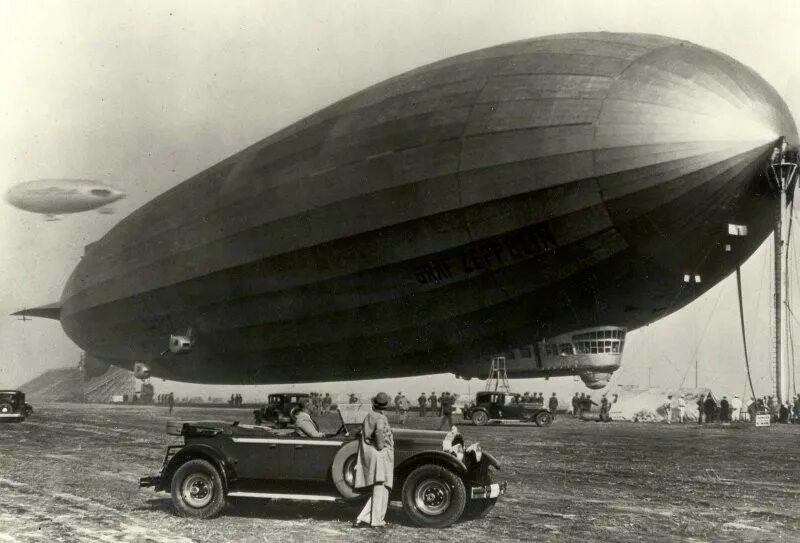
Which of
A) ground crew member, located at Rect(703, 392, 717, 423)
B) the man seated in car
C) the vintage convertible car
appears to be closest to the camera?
the vintage convertible car

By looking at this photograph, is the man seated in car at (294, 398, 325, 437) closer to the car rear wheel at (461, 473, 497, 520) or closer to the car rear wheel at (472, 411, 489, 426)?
the car rear wheel at (461, 473, 497, 520)

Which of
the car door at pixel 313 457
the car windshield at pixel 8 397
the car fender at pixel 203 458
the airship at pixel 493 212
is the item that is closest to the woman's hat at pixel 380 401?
the car door at pixel 313 457

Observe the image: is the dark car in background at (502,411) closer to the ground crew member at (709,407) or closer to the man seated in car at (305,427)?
the ground crew member at (709,407)

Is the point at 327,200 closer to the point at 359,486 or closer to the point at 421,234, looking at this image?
the point at 421,234

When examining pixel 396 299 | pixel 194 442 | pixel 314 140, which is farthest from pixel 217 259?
pixel 194 442

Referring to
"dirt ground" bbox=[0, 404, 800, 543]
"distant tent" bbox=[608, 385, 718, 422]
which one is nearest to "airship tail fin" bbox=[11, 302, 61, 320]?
"dirt ground" bbox=[0, 404, 800, 543]
